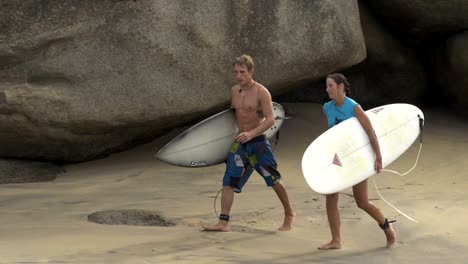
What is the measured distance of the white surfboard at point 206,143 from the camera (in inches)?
274

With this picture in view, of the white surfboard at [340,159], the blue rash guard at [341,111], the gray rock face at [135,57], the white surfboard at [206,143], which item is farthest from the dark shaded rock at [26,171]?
the blue rash guard at [341,111]

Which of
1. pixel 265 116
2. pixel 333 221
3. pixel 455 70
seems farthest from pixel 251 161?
pixel 455 70

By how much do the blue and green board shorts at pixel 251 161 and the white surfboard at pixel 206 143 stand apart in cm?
46

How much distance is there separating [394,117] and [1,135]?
407 centimetres

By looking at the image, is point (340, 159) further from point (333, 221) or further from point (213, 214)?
point (213, 214)

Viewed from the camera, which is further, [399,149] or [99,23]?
[99,23]

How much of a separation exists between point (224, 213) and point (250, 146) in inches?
20.7

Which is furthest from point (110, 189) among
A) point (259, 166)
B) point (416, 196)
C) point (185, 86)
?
point (416, 196)

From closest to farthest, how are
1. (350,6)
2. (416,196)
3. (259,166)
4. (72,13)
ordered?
(259,166) → (416,196) → (72,13) → (350,6)

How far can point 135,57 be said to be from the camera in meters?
8.35

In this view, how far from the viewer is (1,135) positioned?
8688 mm

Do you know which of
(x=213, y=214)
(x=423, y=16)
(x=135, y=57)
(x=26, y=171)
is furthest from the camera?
(x=423, y=16)

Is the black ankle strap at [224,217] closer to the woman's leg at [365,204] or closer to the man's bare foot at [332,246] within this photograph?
the man's bare foot at [332,246]

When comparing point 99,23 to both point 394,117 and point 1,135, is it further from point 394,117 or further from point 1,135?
point 394,117
